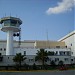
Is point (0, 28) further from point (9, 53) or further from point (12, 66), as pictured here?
point (12, 66)

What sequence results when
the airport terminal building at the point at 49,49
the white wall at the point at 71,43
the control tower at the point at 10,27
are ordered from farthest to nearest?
the white wall at the point at 71,43 < the control tower at the point at 10,27 < the airport terminal building at the point at 49,49

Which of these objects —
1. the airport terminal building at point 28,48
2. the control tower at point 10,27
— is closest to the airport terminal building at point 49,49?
the airport terminal building at point 28,48

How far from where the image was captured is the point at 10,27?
51.3 metres

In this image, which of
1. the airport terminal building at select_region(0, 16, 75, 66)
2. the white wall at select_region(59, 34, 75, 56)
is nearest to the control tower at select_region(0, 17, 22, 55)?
the airport terminal building at select_region(0, 16, 75, 66)

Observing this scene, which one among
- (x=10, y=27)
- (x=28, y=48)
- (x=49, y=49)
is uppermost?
(x=10, y=27)

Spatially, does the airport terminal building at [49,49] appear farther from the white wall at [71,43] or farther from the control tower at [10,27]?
the control tower at [10,27]

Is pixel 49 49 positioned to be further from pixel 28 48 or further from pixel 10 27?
pixel 10 27

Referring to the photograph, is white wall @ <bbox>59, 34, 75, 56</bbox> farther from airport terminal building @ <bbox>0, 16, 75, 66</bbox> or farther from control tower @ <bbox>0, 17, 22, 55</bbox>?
control tower @ <bbox>0, 17, 22, 55</bbox>

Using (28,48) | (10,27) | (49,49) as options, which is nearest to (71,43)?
(49,49)

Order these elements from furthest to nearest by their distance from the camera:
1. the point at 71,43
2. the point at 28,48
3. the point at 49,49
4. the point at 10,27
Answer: the point at 71,43 → the point at 49,49 → the point at 28,48 → the point at 10,27

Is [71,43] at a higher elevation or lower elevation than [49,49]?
higher

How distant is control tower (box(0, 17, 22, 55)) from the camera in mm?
51531

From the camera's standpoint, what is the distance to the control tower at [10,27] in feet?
169
